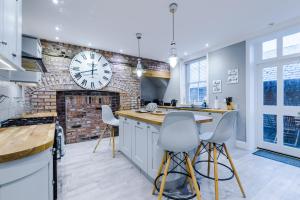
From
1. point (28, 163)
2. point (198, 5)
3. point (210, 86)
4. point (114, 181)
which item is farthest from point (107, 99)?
point (28, 163)

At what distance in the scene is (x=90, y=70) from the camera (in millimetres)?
4090

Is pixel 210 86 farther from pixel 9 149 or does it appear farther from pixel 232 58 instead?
pixel 9 149

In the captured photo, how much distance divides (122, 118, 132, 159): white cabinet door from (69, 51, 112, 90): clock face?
186 centimetres

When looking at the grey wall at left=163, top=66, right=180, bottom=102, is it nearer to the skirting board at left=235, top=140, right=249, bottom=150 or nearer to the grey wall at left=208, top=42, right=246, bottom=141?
the grey wall at left=208, top=42, right=246, bottom=141

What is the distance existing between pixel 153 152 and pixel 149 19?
224cm

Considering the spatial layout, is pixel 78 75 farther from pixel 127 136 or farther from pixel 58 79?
pixel 127 136

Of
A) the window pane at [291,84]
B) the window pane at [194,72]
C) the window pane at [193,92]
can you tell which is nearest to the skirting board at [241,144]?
the window pane at [291,84]

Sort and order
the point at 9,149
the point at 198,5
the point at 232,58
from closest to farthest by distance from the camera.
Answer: the point at 9,149 < the point at 198,5 < the point at 232,58

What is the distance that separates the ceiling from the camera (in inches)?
90.3

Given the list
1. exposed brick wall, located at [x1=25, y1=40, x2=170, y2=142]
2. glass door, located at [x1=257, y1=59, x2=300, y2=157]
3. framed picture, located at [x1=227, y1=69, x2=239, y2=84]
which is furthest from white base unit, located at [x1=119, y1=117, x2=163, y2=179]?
glass door, located at [x1=257, y1=59, x2=300, y2=157]

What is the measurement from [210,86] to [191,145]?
3.12 meters

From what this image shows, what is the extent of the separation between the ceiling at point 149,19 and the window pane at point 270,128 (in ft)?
6.18

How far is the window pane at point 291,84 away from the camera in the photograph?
2.92 meters

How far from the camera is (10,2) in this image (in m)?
1.29
